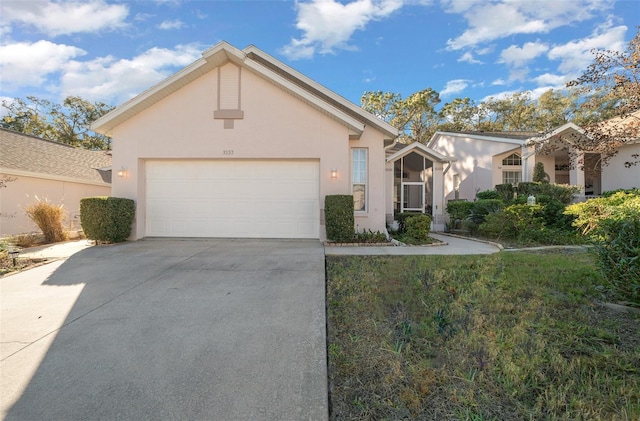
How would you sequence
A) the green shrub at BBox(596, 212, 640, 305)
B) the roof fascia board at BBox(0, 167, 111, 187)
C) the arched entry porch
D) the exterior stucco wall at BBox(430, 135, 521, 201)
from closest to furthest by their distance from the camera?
the green shrub at BBox(596, 212, 640, 305), the roof fascia board at BBox(0, 167, 111, 187), the arched entry porch, the exterior stucco wall at BBox(430, 135, 521, 201)

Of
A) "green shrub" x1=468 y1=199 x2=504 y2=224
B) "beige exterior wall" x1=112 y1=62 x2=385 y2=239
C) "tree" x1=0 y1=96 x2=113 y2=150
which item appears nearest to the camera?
"beige exterior wall" x1=112 y1=62 x2=385 y2=239

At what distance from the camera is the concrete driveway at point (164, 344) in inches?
87.2

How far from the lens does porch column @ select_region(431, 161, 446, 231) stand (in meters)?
13.5

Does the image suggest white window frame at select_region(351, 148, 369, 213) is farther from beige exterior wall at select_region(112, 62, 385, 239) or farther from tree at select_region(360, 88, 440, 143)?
tree at select_region(360, 88, 440, 143)

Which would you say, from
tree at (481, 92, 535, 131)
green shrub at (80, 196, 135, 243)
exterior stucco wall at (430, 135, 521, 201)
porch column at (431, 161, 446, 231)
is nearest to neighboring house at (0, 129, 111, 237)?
green shrub at (80, 196, 135, 243)

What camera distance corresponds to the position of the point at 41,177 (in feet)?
43.4

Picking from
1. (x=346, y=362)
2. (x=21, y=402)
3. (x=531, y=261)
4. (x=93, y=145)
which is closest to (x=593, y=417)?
(x=346, y=362)

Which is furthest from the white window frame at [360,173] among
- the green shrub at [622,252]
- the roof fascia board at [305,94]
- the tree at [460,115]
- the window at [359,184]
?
the tree at [460,115]

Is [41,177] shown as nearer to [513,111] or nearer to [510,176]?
[510,176]

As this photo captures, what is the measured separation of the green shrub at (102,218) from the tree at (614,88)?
1079 cm

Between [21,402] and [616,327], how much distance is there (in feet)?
18.4

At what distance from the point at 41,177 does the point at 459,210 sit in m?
18.3

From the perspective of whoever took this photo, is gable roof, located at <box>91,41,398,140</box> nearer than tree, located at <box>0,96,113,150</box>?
Yes

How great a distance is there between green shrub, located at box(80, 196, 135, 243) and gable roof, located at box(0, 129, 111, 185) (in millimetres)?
5042
